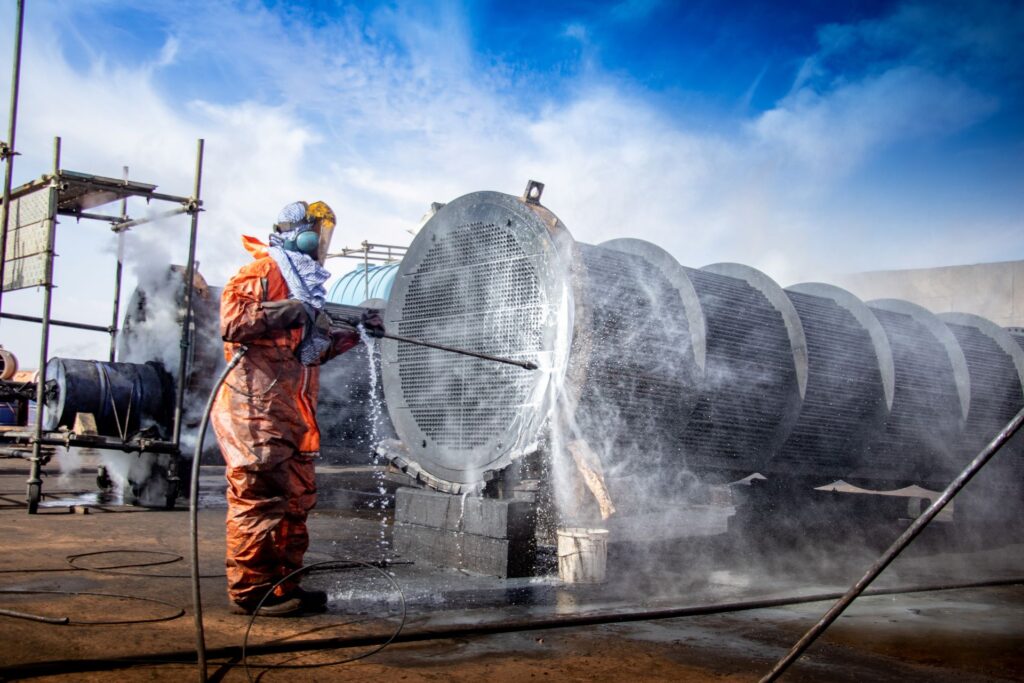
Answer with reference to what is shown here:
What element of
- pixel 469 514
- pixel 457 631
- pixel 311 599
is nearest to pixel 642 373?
pixel 469 514

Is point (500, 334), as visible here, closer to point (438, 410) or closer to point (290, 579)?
point (438, 410)

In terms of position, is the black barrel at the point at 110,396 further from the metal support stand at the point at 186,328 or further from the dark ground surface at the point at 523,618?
the dark ground surface at the point at 523,618

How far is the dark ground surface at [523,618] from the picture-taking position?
10.9 feet

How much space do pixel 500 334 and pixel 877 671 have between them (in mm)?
3132

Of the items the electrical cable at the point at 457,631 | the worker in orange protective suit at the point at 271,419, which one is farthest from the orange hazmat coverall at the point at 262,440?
the electrical cable at the point at 457,631

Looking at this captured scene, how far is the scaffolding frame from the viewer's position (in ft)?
25.2

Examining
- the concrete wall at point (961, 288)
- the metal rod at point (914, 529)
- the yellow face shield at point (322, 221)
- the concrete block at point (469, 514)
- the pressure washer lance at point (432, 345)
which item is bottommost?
the concrete block at point (469, 514)

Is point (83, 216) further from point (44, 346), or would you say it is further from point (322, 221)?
point (322, 221)

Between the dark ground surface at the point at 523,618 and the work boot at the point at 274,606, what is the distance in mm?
72

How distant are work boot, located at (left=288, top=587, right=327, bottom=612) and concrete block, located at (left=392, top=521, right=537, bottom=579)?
4.76 feet

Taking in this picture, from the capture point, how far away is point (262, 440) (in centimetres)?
423

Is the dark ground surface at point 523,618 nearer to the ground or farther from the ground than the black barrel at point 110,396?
nearer to the ground

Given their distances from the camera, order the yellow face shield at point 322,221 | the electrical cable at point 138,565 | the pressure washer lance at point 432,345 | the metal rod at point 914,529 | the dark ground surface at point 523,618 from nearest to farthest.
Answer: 1. the metal rod at point 914,529
2. the dark ground surface at point 523,618
3. the pressure washer lance at point 432,345
4. the yellow face shield at point 322,221
5. the electrical cable at point 138,565

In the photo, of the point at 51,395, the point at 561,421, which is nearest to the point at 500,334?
the point at 561,421
